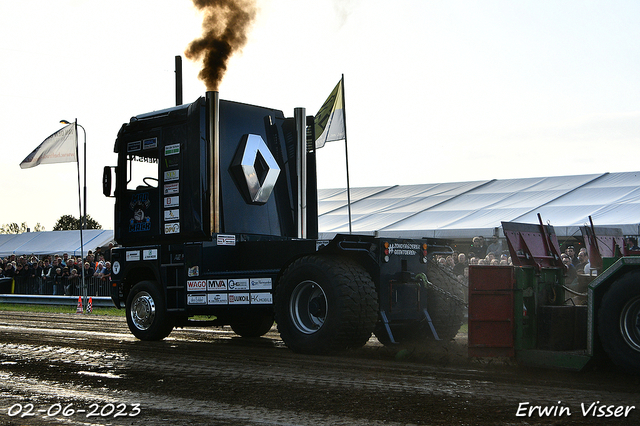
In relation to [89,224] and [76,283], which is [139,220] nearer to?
[76,283]

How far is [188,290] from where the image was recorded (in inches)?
395

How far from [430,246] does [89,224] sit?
290 feet

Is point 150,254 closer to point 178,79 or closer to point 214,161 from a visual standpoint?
point 214,161

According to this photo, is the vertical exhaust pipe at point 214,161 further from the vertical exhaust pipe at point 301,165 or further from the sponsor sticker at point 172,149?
the vertical exhaust pipe at point 301,165

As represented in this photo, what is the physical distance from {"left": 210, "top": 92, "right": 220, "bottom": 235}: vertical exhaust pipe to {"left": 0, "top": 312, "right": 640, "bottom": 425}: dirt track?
5.73 ft

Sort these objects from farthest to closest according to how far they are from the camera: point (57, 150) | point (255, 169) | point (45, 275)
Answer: point (45, 275)
point (57, 150)
point (255, 169)

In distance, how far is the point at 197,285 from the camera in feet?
32.7

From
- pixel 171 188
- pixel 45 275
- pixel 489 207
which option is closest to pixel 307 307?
pixel 171 188

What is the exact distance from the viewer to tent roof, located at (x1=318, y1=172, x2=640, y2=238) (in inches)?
817

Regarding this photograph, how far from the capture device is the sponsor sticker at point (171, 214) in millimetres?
10172

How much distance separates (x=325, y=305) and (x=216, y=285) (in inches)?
72.9

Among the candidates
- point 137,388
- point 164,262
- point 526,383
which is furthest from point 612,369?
point 164,262

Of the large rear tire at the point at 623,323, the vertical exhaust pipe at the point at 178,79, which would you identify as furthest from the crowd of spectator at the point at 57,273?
the large rear tire at the point at 623,323

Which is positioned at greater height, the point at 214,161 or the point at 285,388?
the point at 214,161
